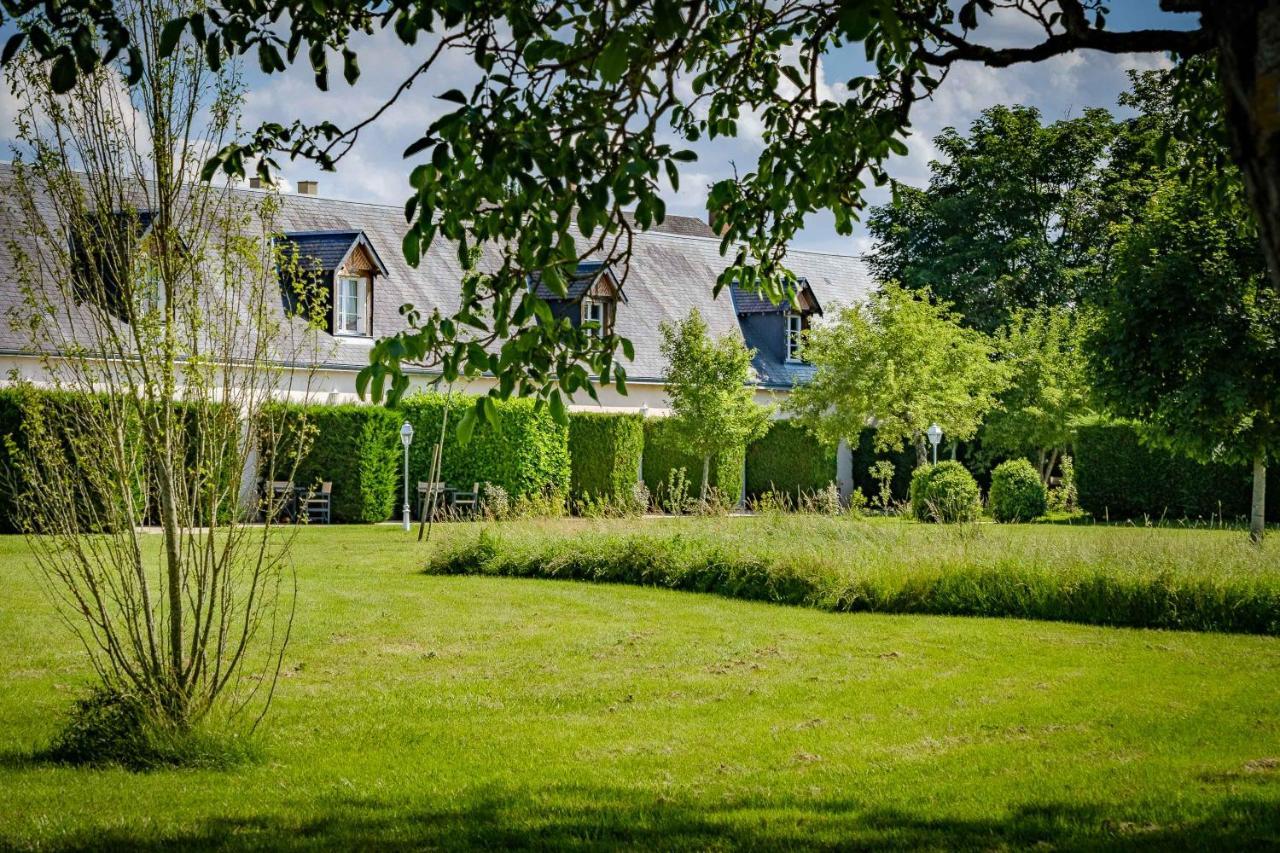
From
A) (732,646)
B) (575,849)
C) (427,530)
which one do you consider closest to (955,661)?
(732,646)

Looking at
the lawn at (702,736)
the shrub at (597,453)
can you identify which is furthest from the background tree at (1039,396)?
the lawn at (702,736)

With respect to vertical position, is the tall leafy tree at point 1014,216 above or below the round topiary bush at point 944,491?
above

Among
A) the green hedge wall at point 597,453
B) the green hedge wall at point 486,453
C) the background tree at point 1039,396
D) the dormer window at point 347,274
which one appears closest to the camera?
the green hedge wall at point 486,453

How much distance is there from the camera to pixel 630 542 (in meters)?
16.2

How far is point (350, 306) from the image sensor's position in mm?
28344

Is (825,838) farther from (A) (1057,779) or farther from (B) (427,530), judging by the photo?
(B) (427,530)

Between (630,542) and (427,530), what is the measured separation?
758 cm

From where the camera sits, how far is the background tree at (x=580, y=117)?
3611 millimetres

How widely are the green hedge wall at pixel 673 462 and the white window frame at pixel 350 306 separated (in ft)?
24.0

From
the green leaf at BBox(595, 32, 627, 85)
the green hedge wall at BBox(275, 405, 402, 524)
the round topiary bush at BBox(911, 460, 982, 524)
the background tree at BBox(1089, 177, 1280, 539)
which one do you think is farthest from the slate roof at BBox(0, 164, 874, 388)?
the green leaf at BBox(595, 32, 627, 85)

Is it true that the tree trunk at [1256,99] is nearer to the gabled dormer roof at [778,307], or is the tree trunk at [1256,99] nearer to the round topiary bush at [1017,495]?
the round topiary bush at [1017,495]

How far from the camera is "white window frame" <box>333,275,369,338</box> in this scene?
27.9 metres

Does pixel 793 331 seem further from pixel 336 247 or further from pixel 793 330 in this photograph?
pixel 336 247

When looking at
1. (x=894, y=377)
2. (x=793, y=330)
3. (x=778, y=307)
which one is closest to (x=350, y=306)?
(x=894, y=377)
